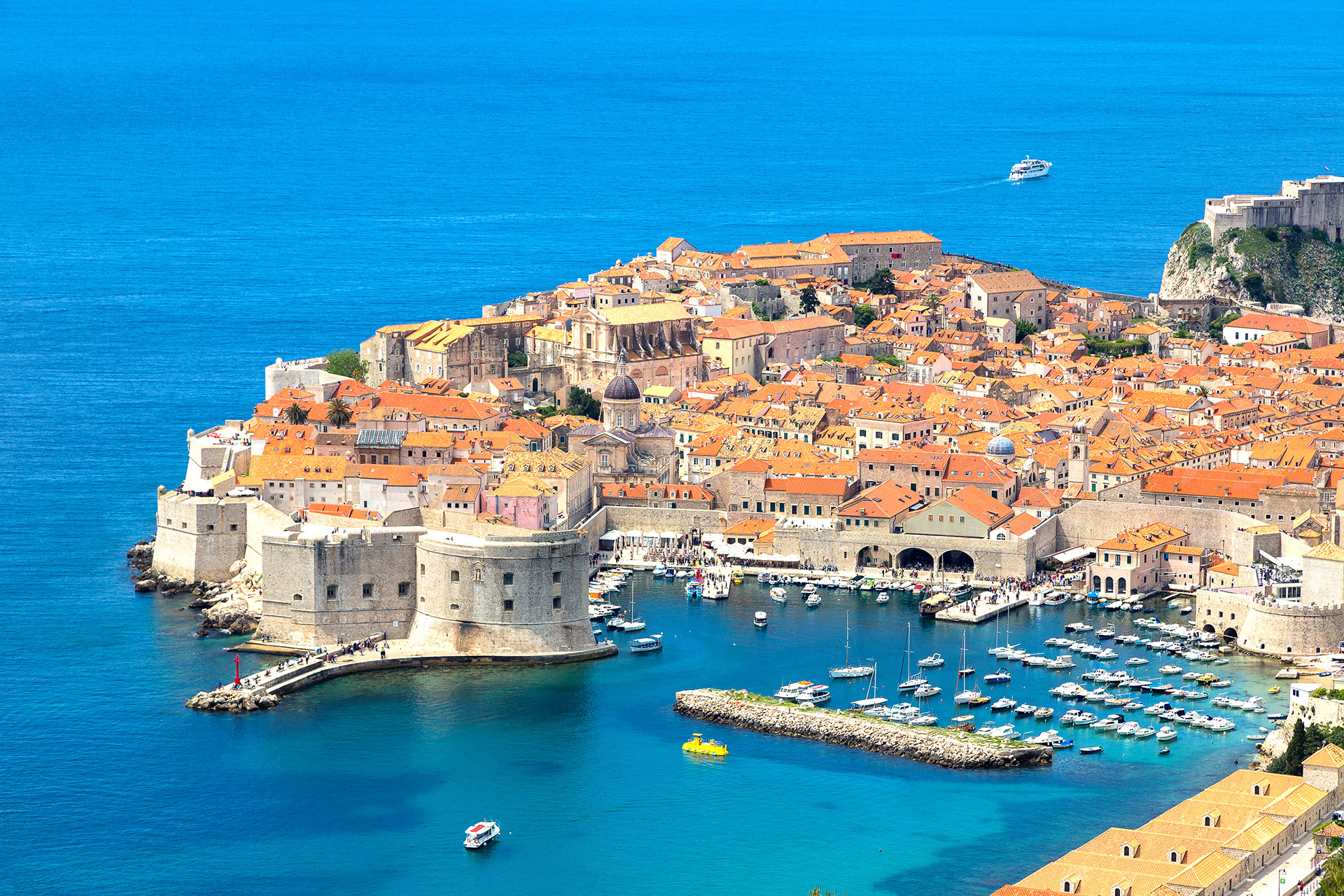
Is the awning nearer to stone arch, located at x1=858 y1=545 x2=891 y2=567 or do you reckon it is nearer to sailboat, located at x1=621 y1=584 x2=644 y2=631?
stone arch, located at x1=858 y1=545 x2=891 y2=567

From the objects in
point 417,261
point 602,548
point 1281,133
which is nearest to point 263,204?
point 417,261

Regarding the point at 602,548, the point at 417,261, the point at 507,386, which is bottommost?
the point at 602,548

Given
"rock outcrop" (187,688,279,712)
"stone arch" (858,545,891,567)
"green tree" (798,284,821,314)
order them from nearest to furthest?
"rock outcrop" (187,688,279,712) → "stone arch" (858,545,891,567) → "green tree" (798,284,821,314)

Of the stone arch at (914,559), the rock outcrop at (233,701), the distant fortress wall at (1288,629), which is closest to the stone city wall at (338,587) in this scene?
the rock outcrop at (233,701)

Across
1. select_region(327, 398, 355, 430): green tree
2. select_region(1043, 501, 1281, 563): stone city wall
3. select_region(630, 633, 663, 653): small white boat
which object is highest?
select_region(327, 398, 355, 430): green tree

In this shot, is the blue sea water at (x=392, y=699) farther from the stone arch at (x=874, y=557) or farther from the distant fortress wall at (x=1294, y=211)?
the distant fortress wall at (x=1294, y=211)

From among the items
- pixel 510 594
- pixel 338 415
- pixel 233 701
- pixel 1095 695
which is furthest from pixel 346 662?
pixel 1095 695

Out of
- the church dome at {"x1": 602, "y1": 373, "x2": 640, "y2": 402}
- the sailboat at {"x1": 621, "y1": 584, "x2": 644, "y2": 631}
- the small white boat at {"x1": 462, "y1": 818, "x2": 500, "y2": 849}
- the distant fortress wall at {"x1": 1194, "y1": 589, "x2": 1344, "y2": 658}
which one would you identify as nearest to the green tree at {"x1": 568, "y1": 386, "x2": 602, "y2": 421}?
the church dome at {"x1": 602, "y1": 373, "x2": 640, "y2": 402}

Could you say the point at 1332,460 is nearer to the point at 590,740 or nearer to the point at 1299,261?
the point at 590,740
